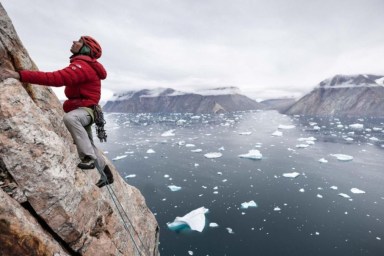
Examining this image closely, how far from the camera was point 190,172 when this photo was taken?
1204 inches

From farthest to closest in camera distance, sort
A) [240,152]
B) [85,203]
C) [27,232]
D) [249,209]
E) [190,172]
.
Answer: [240,152] → [190,172] → [249,209] → [85,203] → [27,232]

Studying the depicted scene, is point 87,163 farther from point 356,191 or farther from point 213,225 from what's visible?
point 356,191

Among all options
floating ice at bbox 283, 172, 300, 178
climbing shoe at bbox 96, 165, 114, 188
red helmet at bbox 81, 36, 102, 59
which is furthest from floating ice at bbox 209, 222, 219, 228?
red helmet at bbox 81, 36, 102, 59

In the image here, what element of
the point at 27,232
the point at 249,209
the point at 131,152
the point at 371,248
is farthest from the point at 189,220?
the point at 131,152

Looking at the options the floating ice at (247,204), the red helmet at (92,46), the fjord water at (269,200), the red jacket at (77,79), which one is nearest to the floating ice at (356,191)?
the fjord water at (269,200)

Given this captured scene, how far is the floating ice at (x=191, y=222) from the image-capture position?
17.5 m

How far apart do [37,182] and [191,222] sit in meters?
15.8

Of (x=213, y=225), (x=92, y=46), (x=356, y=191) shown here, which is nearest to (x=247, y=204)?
(x=213, y=225)

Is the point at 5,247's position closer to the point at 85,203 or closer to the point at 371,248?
the point at 85,203

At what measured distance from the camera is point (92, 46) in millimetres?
3762

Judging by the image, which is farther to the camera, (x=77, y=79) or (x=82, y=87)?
(x=82, y=87)

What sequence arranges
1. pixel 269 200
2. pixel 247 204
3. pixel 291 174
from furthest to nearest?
pixel 291 174, pixel 269 200, pixel 247 204

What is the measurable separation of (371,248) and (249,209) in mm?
8429

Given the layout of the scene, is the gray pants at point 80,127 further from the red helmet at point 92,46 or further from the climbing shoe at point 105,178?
the red helmet at point 92,46
